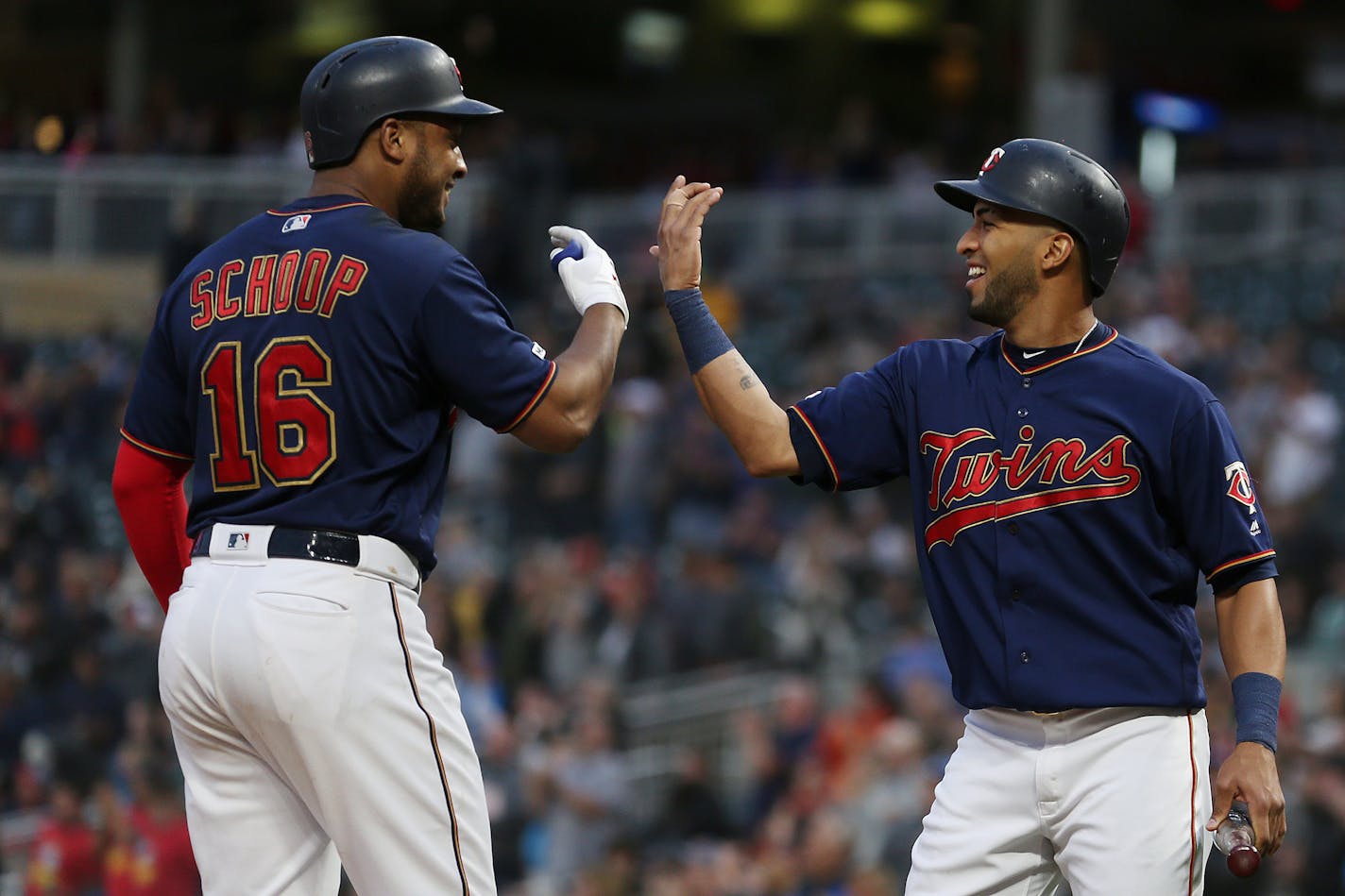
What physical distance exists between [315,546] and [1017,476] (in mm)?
1430

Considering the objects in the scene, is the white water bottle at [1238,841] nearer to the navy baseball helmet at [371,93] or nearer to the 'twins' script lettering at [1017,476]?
the 'twins' script lettering at [1017,476]

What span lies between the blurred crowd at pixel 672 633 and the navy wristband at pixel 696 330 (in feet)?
13.6

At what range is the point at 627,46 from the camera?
27.3m

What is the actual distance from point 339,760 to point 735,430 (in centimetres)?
114

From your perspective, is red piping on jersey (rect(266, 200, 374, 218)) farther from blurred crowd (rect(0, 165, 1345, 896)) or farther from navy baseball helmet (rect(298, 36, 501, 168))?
blurred crowd (rect(0, 165, 1345, 896))

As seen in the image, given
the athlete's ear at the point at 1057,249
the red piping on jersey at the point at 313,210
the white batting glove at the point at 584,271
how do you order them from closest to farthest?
1. the red piping on jersey at the point at 313,210
2. the white batting glove at the point at 584,271
3. the athlete's ear at the point at 1057,249

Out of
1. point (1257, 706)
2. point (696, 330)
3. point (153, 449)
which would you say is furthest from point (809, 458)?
point (153, 449)

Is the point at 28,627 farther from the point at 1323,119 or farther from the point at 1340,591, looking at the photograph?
the point at 1323,119

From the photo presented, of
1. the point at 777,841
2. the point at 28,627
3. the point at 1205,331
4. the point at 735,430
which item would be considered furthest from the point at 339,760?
the point at 28,627

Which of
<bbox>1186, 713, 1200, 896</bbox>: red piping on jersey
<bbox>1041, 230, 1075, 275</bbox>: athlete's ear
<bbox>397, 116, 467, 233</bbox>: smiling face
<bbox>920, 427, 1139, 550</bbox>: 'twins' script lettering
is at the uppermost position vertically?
<bbox>397, 116, 467, 233</bbox>: smiling face

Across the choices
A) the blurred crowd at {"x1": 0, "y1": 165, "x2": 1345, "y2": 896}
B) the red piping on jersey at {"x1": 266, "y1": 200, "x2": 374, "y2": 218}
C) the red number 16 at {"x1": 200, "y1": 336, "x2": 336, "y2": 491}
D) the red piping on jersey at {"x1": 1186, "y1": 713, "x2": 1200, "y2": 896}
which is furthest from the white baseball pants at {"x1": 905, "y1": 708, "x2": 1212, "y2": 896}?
the blurred crowd at {"x1": 0, "y1": 165, "x2": 1345, "y2": 896}

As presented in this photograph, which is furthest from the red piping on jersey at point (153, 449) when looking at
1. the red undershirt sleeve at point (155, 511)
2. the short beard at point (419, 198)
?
the short beard at point (419, 198)

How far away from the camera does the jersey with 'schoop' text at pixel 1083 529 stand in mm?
3814

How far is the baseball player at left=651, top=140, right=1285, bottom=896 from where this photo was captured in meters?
3.77
